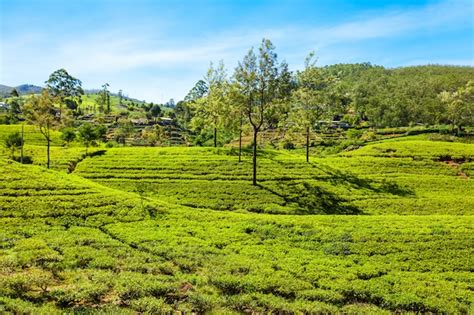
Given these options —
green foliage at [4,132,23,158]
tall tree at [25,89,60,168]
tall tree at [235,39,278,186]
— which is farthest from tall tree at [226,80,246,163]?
green foliage at [4,132,23,158]

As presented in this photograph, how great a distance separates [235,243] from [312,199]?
15236 mm

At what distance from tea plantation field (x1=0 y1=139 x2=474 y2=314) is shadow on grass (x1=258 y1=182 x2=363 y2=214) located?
18cm

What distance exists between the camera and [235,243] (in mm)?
20625

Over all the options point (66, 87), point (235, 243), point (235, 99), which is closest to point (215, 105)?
point (235, 99)

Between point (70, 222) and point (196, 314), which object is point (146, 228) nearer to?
point (70, 222)

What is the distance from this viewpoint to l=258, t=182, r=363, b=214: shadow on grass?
104 feet

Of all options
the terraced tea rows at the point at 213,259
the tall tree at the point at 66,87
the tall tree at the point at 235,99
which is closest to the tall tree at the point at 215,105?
the tall tree at the point at 235,99

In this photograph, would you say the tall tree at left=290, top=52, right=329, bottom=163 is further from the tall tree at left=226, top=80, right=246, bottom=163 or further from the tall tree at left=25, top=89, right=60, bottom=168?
the tall tree at left=25, top=89, right=60, bottom=168

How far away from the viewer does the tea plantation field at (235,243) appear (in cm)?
1418

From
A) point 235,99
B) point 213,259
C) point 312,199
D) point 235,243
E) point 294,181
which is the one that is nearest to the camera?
point 213,259

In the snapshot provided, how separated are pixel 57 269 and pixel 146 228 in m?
6.81

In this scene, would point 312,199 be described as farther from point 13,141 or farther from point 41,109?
point 13,141

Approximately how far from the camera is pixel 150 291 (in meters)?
14.2

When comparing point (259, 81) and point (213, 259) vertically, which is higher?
point (259, 81)
